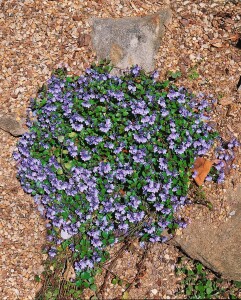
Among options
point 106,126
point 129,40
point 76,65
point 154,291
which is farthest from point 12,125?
point 154,291

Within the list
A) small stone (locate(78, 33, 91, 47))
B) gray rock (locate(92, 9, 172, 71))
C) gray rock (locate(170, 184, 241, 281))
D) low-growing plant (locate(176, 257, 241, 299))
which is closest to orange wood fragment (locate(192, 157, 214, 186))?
gray rock (locate(170, 184, 241, 281))

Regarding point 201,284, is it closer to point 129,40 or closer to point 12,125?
point 12,125

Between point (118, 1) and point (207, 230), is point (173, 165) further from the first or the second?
point (118, 1)

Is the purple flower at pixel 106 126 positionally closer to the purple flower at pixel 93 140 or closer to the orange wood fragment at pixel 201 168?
the purple flower at pixel 93 140

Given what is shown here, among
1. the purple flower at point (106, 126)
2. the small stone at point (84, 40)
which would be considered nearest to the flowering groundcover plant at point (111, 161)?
the purple flower at point (106, 126)

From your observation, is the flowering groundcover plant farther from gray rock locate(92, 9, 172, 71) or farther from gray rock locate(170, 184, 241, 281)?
gray rock locate(92, 9, 172, 71)
